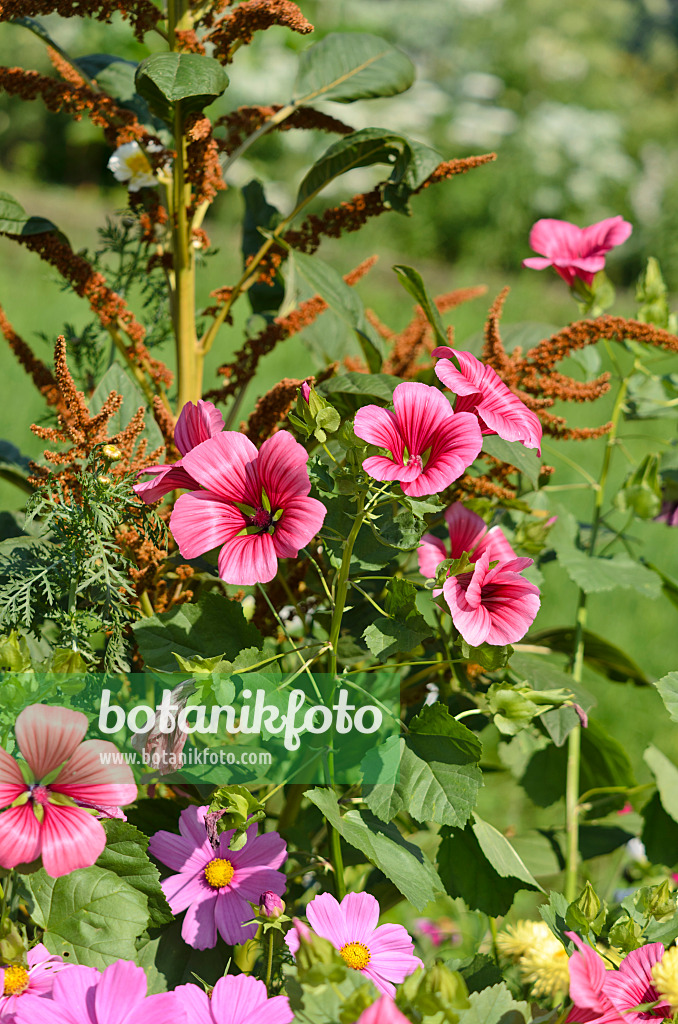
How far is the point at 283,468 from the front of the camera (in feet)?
1.43

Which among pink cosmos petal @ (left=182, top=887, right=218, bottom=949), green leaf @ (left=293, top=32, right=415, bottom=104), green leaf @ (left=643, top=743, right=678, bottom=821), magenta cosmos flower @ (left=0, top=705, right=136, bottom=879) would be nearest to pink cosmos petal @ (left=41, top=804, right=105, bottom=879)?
magenta cosmos flower @ (left=0, top=705, right=136, bottom=879)

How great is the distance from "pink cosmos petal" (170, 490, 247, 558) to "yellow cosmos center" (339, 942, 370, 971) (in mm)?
215

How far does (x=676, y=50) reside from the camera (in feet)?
38.0

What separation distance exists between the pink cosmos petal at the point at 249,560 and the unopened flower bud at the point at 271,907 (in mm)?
168

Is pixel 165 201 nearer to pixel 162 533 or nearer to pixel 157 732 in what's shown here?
pixel 162 533

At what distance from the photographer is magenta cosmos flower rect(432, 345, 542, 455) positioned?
1.52 feet

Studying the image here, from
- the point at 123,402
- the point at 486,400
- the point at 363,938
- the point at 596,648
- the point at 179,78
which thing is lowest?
the point at 596,648

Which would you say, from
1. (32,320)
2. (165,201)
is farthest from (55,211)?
(165,201)

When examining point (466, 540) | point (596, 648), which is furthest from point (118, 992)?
point (596, 648)

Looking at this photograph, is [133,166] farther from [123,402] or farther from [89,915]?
[89,915]

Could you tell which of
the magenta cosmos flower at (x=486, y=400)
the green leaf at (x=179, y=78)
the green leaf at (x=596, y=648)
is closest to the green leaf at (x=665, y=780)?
the green leaf at (x=596, y=648)

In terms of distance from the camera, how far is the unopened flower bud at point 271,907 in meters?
0.44

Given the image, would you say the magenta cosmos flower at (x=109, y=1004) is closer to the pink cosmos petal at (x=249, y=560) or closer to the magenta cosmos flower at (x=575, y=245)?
the pink cosmos petal at (x=249, y=560)

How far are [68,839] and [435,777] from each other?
0.20 m
